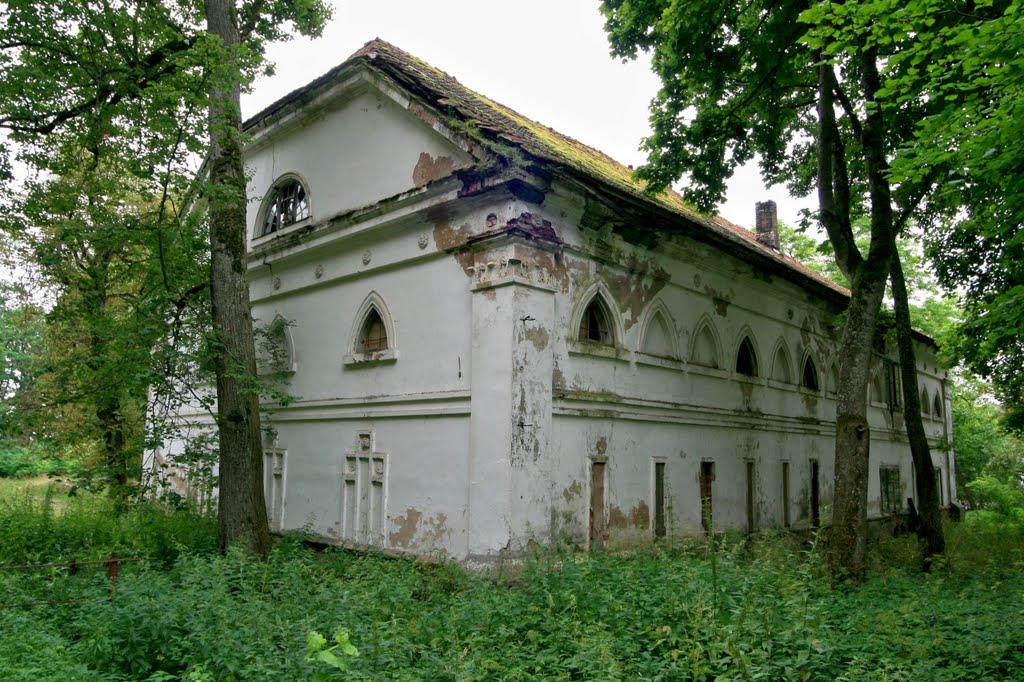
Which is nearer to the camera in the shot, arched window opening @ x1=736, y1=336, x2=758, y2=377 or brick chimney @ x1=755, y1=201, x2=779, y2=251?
arched window opening @ x1=736, y1=336, x2=758, y2=377

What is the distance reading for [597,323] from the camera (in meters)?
11.2

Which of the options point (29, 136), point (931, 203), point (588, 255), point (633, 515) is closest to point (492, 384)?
point (588, 255)

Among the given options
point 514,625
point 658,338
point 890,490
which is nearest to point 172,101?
point 514,625

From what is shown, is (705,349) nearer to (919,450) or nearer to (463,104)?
(919,450)

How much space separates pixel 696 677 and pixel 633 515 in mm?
5816

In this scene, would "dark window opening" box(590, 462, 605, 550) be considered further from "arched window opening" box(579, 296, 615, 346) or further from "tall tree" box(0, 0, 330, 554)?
"tall tree" box(0, 0, 330, 554)

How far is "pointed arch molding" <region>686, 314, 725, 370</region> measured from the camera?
43.1 feet

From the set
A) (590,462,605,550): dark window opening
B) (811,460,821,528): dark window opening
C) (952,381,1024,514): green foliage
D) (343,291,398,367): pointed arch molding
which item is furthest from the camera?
(952,381,1024,514): green foliage

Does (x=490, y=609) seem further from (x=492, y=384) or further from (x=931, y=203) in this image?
(x=931, y=203)

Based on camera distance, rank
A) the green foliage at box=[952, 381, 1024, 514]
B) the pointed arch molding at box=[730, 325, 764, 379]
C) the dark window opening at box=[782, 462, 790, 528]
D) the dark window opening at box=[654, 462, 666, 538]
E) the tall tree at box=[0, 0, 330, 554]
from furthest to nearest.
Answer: the green foliage at box=[952, 381, 1024, 514]
the dark window opening at box=[782, 462, 790, 528]
the pointed arch molding at box=[730, 325, 764, 379]
the dark window opening at box=[654, 462, 666, 538]
the tall tree at box=[0, 0, 330, 554]

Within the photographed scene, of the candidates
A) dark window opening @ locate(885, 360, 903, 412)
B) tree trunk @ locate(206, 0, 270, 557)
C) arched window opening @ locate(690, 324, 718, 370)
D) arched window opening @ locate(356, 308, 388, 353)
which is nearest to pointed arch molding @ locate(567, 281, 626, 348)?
arched window opening @ locate(690, 324, 718, 370)

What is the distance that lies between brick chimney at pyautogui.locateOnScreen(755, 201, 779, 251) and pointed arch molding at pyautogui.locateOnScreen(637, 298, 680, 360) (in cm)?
1182

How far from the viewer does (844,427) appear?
1014cm

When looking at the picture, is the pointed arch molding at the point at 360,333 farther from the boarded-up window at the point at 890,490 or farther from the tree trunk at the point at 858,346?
the boarded-up window at the point at 890,490
